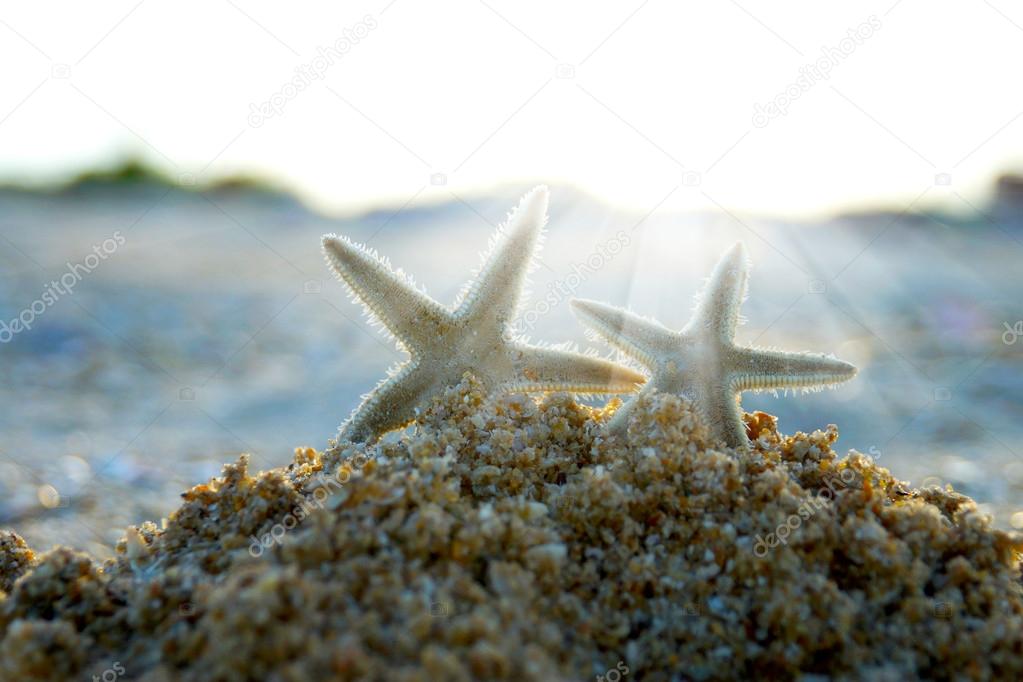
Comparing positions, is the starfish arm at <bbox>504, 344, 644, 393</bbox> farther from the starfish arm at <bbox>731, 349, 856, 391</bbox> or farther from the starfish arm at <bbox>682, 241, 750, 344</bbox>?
the starfish arm at <bbox>731, 349, 856, 391</bbox>

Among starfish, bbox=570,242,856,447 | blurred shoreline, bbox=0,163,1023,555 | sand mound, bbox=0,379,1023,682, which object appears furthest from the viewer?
blurred shoreline, bbox=0,163,1023,555

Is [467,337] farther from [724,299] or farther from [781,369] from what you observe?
[781,369]

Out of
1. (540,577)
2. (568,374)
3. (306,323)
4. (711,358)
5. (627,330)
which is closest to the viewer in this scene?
(540,577)

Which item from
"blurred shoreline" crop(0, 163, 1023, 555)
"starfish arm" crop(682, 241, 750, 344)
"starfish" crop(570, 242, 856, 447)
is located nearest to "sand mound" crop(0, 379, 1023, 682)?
"starfish" crop(570, 242, 856, 447)

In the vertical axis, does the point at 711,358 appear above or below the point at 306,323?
below

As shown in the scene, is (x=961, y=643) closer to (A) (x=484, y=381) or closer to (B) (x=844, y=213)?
(A) (x=484, y=381)

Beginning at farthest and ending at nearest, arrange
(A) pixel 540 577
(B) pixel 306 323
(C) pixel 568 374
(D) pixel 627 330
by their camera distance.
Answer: (B) pixel 306 323 < (C) pixel 568 374 < (D) pixel 627 330 < (A) pixel 540 577

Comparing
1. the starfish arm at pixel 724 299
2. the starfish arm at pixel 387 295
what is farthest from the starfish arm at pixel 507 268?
the starfish arm at pixel 724 299

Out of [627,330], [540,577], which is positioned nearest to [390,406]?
[627,330]
